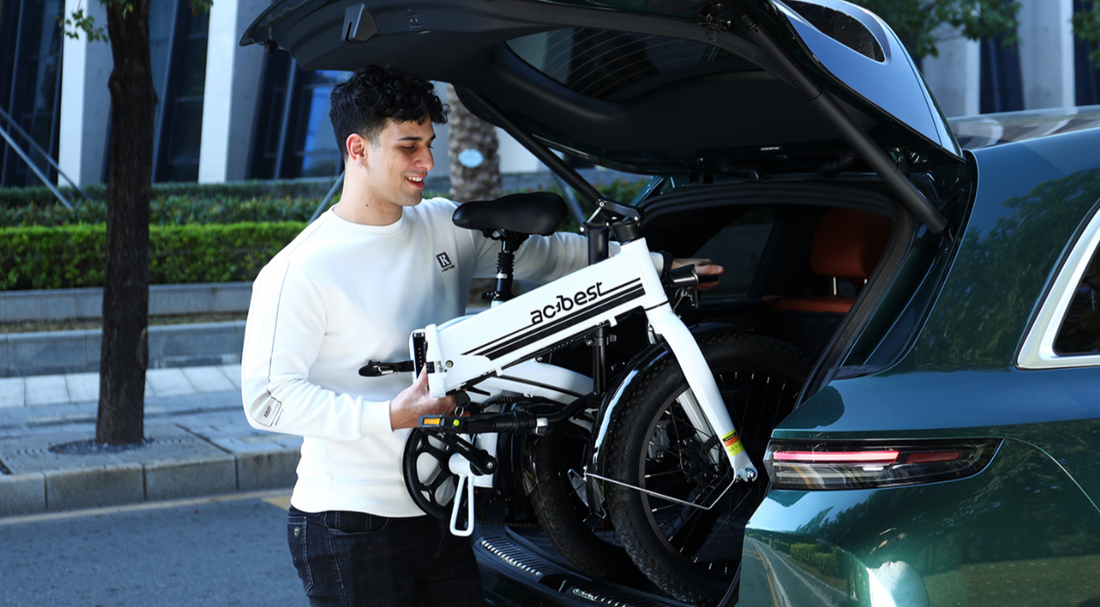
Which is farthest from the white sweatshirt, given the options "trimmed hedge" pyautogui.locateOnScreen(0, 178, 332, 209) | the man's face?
"trimmed hedge" pyautogui.locateOnScreen(0, 178, 332, 209)

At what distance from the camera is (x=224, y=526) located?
18.0 ft

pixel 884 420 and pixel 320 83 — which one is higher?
pixel 320 83

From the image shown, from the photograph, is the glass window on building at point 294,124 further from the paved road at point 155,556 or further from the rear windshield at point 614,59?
the rear windshield at point 614,59

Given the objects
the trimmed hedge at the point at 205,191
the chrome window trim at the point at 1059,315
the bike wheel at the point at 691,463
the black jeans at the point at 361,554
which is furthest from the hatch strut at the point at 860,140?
the trimmed hedge at the point at 205,191

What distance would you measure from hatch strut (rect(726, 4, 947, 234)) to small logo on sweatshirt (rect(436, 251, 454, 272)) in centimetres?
98

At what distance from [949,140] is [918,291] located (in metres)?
0.39

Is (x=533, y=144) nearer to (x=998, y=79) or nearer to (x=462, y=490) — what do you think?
(x=462, y=490)

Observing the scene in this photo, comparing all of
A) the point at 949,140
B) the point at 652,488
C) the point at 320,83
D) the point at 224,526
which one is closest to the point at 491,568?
the point at 652,488

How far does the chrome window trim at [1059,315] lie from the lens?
6.33 ft

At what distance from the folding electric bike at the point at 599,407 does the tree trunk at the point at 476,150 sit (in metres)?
7.73

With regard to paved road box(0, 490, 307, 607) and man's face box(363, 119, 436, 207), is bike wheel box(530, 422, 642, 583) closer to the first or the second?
man's face box(363, 119, 436, 207)

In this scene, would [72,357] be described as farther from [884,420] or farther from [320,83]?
[320,83]

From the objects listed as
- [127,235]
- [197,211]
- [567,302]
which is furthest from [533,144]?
[197,211]

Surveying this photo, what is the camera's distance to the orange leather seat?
345 cm
